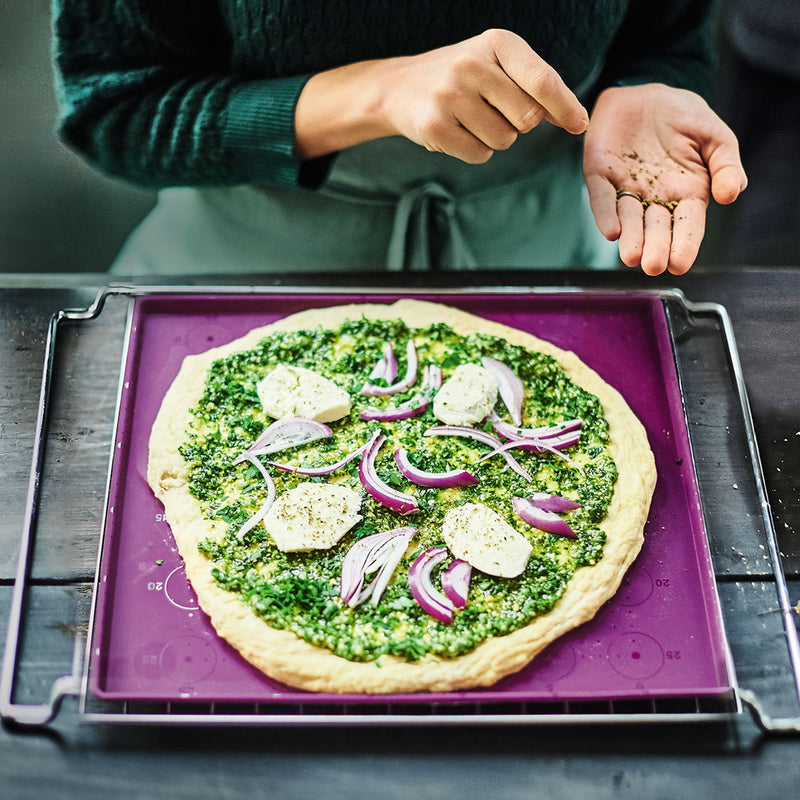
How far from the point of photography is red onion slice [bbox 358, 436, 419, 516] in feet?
4.78

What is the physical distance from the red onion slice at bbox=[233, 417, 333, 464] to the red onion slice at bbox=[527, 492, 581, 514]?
0.38m

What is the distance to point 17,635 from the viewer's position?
1.32 m

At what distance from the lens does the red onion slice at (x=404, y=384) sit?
5.35 ft

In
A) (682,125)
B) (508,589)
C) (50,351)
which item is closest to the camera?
(508,589)

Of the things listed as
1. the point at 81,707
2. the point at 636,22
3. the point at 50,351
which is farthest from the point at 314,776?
the point at 636,22

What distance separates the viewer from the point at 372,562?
1390 millimetres

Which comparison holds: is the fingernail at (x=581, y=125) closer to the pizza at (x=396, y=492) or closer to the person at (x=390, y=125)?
the person at (x=390, y=125)

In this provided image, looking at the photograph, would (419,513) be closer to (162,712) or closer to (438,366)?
(438,366)

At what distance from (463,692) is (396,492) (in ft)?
1.14

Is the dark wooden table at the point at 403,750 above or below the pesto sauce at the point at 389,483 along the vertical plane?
below

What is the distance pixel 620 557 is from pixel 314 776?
1.84 ft

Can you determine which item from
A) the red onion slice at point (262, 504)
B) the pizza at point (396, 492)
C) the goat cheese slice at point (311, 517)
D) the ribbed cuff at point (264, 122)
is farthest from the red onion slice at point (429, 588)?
the ribbed cuff at point (264, 122)

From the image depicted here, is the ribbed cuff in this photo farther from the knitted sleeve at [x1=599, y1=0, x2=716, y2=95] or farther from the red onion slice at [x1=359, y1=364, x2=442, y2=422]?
the knitted sleeve at [x1=599, y1=0, x2=716, y2=95]

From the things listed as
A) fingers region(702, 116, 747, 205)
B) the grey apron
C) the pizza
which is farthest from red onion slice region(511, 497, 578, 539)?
the grey apron
